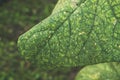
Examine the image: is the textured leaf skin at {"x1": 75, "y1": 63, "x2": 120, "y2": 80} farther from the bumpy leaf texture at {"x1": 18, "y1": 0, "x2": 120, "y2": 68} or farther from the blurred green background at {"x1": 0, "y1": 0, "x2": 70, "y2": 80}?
the blurred green background at {"x1": 0, "y1": 0, "x2": 70, "y2": 80}

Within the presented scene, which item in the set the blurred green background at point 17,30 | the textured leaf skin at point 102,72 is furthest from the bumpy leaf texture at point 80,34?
the blurred green background at point 17,30

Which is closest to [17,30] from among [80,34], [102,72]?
[102,72]

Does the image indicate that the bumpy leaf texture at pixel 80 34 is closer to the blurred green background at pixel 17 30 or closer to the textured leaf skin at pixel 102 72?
the textured leaf skin at pixel 102 72

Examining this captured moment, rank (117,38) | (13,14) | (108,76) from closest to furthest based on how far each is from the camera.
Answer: (117,38), (108,76), (13,14)

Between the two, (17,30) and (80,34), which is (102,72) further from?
(17,30)

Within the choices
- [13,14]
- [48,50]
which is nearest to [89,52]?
[48,50]

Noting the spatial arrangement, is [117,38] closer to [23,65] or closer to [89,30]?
[89,30]

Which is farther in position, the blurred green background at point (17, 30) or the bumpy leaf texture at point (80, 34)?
the blurred green background at point (17, 30)
